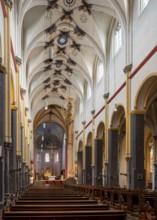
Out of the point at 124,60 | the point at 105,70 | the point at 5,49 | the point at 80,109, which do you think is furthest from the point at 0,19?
the point at 80,109

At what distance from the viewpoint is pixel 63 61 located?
119 ft

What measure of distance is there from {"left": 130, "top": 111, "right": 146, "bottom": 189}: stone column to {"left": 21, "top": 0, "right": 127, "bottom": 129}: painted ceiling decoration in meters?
5.71

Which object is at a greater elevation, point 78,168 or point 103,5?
point 103,5

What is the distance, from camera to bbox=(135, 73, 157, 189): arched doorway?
764 inches

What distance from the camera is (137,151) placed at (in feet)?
64.6

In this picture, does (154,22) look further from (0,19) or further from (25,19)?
(25,19)

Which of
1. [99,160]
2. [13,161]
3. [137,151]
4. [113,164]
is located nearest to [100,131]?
[99,160]

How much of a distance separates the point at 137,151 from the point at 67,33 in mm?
13229

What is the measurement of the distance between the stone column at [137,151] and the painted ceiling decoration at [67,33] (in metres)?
5.71

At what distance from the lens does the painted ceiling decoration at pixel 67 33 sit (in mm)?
23562

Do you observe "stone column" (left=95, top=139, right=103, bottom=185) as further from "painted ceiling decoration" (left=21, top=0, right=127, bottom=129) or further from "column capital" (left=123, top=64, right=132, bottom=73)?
"column capital" (left=123, top=64, right=132, bottom=73)

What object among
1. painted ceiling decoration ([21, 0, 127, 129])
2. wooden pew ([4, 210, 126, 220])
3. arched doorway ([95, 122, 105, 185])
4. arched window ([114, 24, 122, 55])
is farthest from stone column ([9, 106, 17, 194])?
arched doorway ([95, 122, 105, 185])

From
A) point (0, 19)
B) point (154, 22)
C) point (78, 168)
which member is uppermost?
point (154, 22)

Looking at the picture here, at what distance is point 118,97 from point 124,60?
266 centimetres
